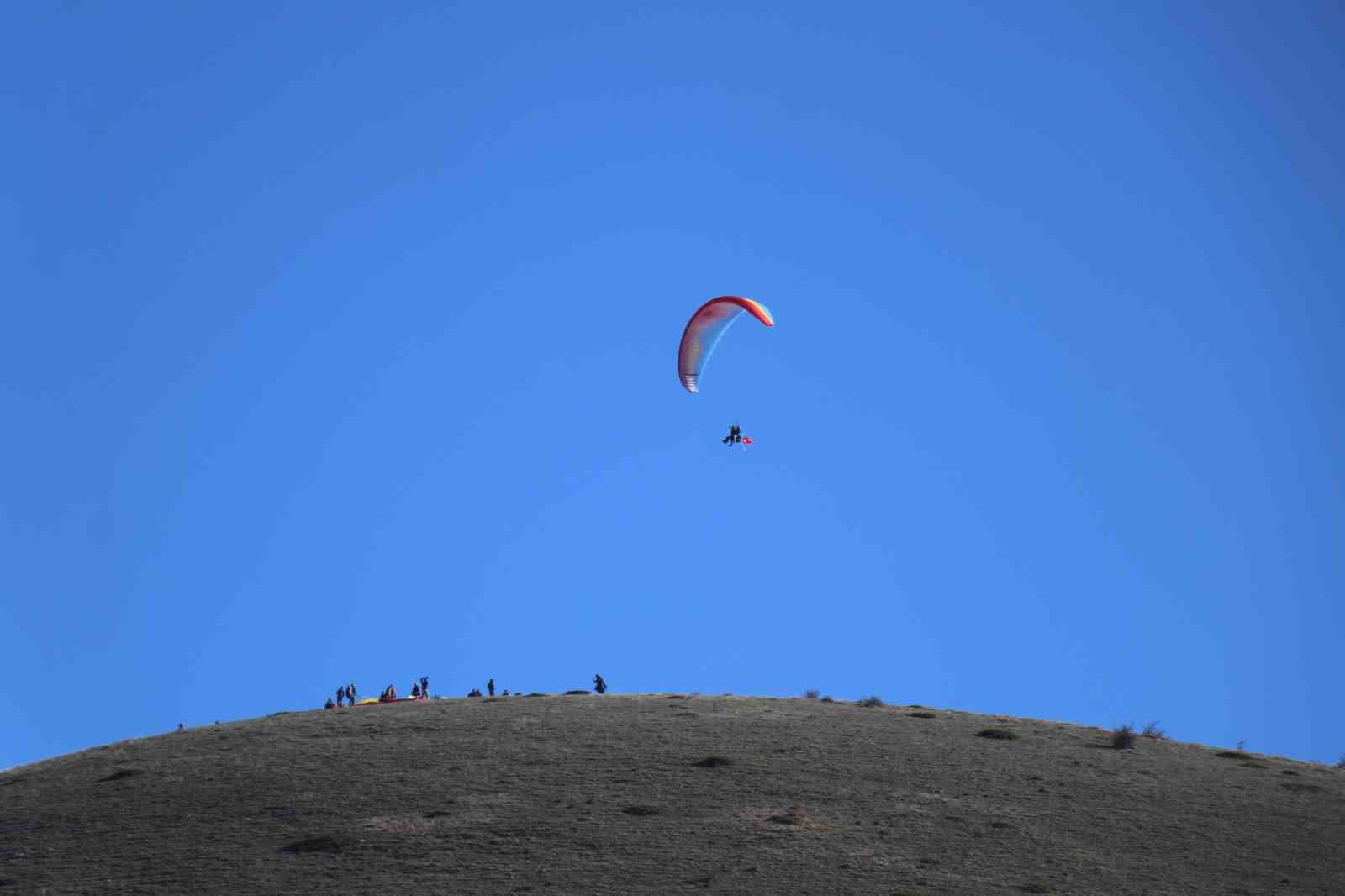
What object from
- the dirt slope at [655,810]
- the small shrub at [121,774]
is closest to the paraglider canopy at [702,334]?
the dirt slope at [655,810]

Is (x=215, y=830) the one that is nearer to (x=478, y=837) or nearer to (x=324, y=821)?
(x=324, y=821)

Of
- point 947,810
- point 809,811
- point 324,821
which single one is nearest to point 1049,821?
point 947,810

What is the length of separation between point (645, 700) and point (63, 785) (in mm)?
22700

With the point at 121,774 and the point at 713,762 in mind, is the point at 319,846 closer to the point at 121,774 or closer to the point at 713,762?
the point at 121,774

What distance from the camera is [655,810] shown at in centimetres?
4784

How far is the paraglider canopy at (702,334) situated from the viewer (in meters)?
65.1

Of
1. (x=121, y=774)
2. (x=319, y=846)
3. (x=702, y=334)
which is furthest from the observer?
(x=702, y=334)

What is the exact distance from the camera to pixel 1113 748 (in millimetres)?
59688

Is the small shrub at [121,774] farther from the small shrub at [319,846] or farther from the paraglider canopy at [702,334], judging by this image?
the paraglider canopy at [702,334]

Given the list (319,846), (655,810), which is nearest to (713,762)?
(655,810)

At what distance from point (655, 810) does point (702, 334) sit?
24.9 m

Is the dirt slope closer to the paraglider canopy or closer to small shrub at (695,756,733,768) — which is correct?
small shrub at (695,756,733,768)

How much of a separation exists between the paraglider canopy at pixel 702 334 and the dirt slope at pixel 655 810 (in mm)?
14508

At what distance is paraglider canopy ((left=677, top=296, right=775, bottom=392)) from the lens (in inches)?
2562
